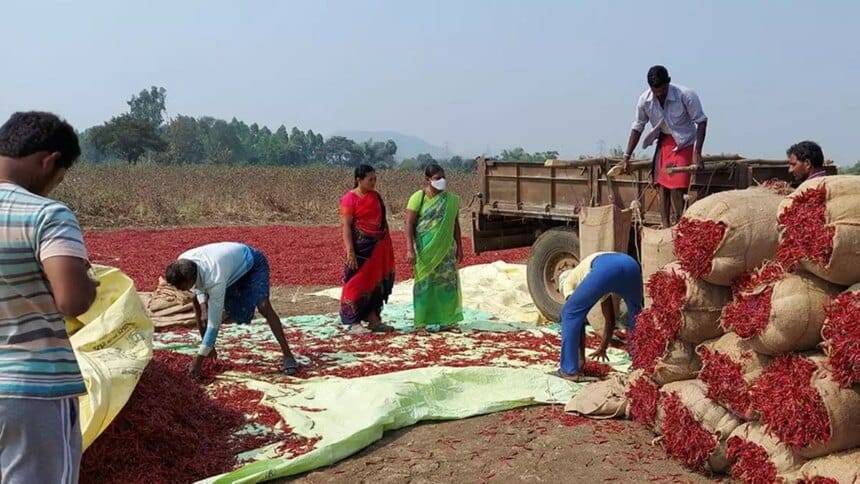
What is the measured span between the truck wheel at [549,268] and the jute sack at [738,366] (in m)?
4.35

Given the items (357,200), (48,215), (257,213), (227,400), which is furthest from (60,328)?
(257,213)

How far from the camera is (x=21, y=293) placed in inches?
103

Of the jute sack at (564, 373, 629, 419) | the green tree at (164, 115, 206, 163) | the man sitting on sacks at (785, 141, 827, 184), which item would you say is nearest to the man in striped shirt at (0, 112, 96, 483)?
the jute sack at (564, 373, 629, 419)

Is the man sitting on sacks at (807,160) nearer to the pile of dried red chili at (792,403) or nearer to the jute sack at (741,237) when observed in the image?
the jute sack at (741,237)

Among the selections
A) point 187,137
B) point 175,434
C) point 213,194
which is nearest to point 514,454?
point 175,434

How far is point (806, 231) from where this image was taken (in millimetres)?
3955

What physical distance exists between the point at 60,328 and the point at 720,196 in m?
3.56

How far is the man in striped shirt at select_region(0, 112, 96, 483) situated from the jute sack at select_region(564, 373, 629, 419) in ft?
12.1

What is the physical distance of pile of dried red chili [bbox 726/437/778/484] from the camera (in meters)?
4.05

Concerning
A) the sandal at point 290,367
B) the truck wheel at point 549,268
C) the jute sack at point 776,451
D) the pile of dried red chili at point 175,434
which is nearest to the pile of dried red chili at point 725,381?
the jute sack at point 776,451

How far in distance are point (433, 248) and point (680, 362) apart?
4.15 metres

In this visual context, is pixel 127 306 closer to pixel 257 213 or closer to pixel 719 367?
pixel 719 367

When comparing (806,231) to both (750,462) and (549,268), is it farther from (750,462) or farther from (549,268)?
(549,268)

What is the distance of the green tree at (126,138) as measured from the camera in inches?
2263
